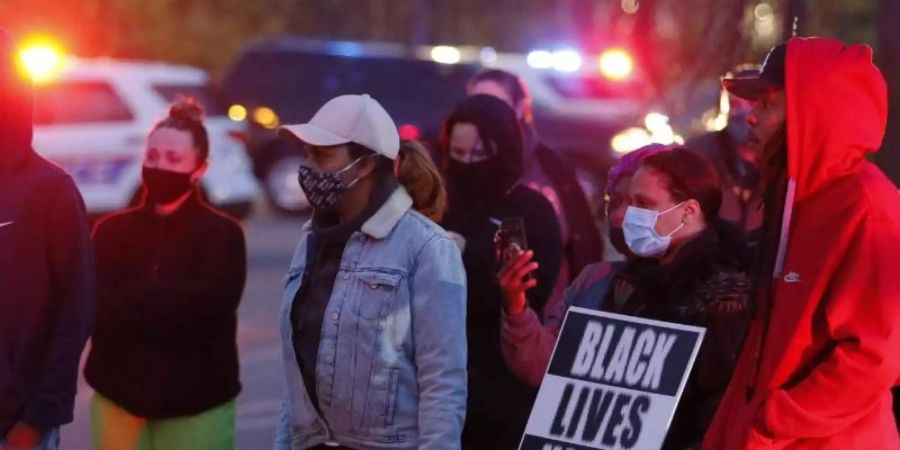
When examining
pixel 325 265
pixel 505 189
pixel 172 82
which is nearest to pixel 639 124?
pixel 172 82

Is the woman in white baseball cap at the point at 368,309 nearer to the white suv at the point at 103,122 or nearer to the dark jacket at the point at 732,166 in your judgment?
the dark jacket at the point at 732,166

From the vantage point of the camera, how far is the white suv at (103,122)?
1686cm

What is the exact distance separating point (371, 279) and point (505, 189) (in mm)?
1529

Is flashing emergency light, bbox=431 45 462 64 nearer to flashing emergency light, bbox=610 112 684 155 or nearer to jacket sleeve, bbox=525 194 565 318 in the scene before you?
flashing emergency light, bbox=610 112 684 155

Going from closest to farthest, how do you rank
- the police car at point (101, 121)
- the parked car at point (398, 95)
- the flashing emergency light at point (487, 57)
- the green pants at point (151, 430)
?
1. the green pants at point (151, 430)
2. the police car at point (101, 121)
3. the parked car at point (398, 95)
4. the flashing emergency light at point (487, 57)

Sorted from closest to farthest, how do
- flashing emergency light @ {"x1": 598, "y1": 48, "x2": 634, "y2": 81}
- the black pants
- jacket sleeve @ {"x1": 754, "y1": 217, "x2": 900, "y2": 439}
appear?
jacket sleeve @ {"x1": 754, "y1": 217, "x2": 900, "y2": 439} → the black pants → flashing emergency light @ {"x1": 598, "y1": 48, "x2": 634, "y2": 81}

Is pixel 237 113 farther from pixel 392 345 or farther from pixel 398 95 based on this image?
pixel 392 345

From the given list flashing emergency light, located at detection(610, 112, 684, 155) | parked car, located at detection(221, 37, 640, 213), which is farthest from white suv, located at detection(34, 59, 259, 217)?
flashing emergency light, located at detection(610, 112, 684, 155)

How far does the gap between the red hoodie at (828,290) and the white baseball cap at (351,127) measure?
1162mm

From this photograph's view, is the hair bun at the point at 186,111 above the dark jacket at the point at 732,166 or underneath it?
above

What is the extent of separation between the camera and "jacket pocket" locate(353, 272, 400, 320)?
449 cm

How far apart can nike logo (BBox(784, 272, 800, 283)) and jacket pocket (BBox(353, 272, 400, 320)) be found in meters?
1.07

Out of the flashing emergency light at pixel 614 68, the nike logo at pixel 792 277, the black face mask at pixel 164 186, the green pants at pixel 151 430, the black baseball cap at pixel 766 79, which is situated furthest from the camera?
the flashing emergency light at pixel 614 68

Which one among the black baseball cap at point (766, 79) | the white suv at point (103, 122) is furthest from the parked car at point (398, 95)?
the black baseball cap at point (766, 79)
